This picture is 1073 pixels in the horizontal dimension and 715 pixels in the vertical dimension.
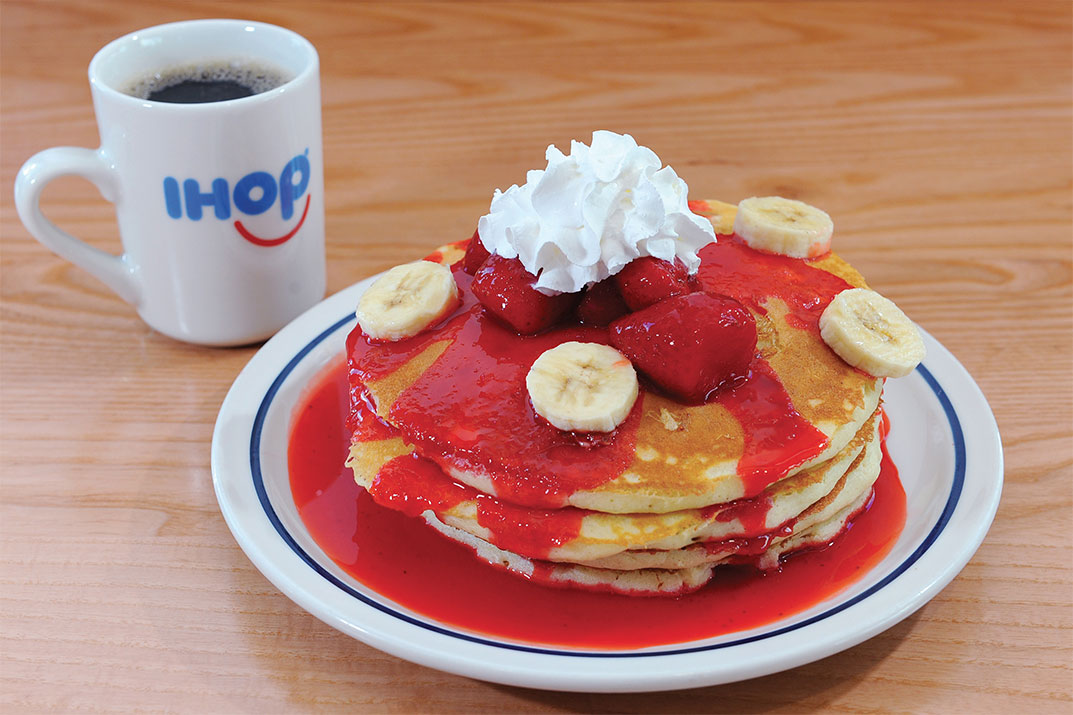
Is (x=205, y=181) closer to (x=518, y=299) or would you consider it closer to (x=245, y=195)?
(x=245, y=195)

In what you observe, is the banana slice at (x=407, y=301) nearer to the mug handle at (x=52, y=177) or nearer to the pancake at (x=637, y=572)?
the pancake at (x=637, y=572)

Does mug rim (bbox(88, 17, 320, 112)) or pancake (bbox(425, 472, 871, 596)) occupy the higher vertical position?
mug rim (bbox(88, 17, 320, 112))

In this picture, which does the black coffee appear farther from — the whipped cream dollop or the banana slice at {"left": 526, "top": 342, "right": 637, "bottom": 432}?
the banana slice at {"left": 526, "top": 342, "right": 637, "bottom": 432}

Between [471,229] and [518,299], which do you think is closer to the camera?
[518,299]

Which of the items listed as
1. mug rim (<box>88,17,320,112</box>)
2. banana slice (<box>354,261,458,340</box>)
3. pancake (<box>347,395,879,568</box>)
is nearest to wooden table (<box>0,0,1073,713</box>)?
pancake (<box>347,395,879,568</box>)

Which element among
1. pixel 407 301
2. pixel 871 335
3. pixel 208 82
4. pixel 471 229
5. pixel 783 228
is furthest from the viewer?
pixel 471 229

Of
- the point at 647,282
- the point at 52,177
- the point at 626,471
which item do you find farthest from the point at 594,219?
the point at 52,177
